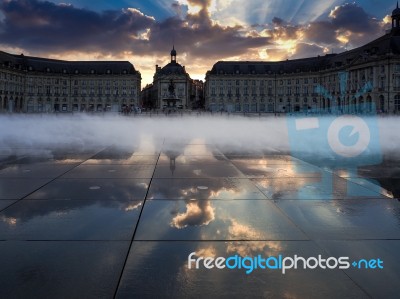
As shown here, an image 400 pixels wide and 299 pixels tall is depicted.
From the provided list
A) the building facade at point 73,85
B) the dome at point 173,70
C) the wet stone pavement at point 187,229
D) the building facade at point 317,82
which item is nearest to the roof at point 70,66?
the building facade at point 73,85

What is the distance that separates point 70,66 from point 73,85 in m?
7.07

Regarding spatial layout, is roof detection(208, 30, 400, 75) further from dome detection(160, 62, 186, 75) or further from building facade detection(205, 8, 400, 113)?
dome detection(160, 62, 186, 75)

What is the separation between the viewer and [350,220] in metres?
5.99

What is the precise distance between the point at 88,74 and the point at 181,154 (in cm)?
13296

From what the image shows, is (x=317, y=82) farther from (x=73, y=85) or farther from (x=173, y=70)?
(x=73, y=85)

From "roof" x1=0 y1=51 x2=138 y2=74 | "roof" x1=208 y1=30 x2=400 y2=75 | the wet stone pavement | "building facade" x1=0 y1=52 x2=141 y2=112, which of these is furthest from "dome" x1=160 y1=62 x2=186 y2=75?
the wet stone pavement

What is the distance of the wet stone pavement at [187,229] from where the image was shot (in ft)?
12.7

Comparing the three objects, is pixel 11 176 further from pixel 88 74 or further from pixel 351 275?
pixel 88 74

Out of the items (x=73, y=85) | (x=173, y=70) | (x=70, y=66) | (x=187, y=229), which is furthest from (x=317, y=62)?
(x=187, y=229)

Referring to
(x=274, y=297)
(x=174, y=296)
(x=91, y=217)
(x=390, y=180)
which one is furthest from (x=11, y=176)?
(x=390, y=180)

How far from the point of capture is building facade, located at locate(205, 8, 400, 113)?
97188 mm

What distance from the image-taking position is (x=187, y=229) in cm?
555

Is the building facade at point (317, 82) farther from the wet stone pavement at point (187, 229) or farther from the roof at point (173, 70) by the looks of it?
the wet stone pavement at point (187, 229)

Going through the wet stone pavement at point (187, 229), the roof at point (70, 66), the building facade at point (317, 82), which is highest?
the roof at point (70, 66)
